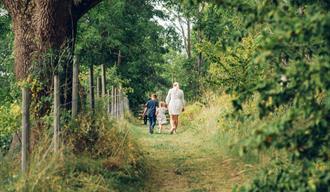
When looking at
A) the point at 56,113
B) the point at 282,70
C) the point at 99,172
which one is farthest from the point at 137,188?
the point at 282,70

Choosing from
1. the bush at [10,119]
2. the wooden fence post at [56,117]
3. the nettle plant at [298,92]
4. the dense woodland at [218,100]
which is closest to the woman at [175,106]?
the dense woodland at [218,100]

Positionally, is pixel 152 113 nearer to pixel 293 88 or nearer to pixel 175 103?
pixel 175 103

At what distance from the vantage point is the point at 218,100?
19609mm

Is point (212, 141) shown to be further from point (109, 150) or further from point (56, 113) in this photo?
point (56, 113)

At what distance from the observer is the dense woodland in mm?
3691

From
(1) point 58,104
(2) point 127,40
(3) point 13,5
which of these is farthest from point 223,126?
(2) point 127,40

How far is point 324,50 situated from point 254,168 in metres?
6.20

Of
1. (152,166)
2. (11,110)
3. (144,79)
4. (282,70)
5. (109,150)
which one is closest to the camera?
(282,70)

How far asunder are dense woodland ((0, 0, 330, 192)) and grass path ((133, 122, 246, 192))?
0.26 m

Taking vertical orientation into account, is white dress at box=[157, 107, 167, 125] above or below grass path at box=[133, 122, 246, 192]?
above

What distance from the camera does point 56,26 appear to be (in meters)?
9.87

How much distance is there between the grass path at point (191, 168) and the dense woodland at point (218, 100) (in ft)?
0.87

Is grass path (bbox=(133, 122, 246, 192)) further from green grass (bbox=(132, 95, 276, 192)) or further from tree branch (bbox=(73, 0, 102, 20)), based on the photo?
tree branch (bbox=(73, 0, 102, 20))

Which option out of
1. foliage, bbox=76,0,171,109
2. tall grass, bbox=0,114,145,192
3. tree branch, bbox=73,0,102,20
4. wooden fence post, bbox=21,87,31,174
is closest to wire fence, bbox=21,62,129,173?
wooden fence post, bbox=21,87,31,174
